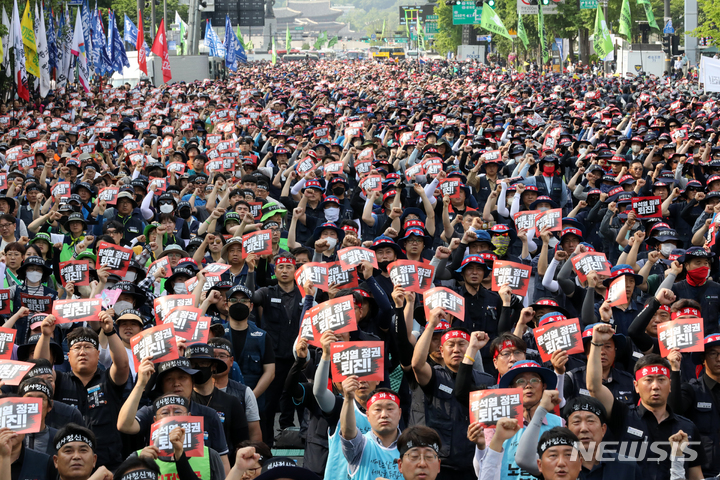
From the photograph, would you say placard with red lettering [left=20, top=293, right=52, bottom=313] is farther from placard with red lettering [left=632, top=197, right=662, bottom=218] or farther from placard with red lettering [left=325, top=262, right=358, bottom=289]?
placard with red lettering [left=632, top=197, right=662, bottom=218]

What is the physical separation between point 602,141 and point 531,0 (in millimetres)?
38862

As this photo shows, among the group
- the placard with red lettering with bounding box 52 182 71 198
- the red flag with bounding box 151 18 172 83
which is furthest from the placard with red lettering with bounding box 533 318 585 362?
the red flag with bounding box 151 18 172 83

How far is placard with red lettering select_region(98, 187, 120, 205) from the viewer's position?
12.1m

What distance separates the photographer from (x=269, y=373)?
757cm

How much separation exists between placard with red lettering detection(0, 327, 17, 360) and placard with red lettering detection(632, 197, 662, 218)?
7.80 m

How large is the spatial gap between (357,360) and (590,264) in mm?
3387

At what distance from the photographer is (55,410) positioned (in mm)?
6152

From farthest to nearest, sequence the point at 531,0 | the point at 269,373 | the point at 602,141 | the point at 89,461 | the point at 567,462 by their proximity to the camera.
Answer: the point at 531,0 < the point at 602,141 < the point at 269,373 < the point at 89,461 < the point at 567,462

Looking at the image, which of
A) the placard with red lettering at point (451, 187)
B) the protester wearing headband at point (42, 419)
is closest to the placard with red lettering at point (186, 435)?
the protester wearing headband at point (42, 419)

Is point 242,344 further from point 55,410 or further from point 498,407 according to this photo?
point 498,407

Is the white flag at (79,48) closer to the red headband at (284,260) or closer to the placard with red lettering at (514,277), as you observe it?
the red headband at (284,260)

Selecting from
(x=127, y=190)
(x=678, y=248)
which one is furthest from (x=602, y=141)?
(x=127, y=190)

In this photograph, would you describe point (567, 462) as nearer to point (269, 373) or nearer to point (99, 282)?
point (269, 373)

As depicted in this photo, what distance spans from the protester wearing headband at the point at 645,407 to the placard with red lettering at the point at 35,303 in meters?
5.08
